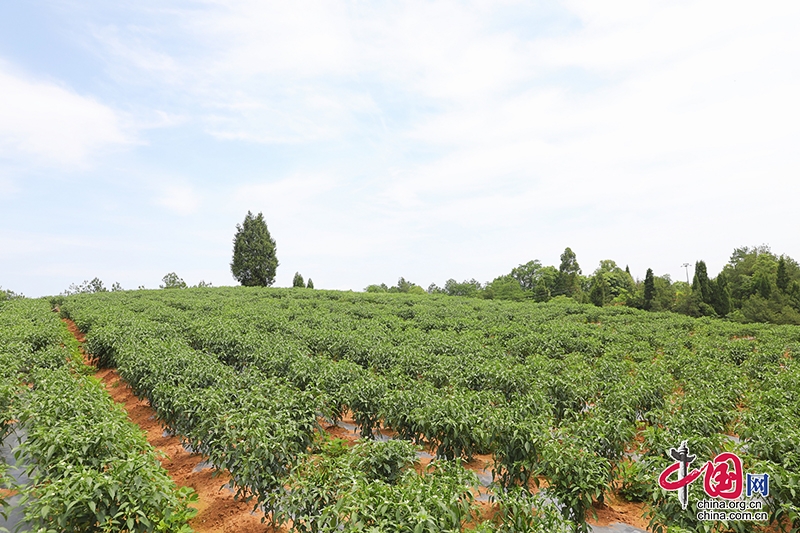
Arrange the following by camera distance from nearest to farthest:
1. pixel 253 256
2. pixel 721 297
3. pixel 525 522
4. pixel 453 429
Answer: pixel 525 522 → pixel 453 429 → pixel 721 297 → pixel 253 256

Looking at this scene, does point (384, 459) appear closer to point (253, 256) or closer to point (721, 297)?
point (721, 297)

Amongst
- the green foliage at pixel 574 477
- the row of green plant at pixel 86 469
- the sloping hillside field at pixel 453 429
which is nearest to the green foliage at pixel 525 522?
the sloping hillside field at pixel 453 429

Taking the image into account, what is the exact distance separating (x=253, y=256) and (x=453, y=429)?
5040cm

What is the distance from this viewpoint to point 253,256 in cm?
5288

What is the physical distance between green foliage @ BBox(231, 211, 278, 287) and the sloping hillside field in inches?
1540

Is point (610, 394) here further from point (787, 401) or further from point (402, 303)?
point (402, 303)

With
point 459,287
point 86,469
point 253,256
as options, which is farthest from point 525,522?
point 459,287

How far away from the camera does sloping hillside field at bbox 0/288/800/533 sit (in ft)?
15.0

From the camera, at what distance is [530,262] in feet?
314

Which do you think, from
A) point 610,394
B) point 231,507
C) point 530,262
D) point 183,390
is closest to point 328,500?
point 231,507

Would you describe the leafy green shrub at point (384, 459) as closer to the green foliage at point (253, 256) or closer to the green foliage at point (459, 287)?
the green foliage at point (253, 256)

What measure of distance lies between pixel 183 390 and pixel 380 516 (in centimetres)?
494

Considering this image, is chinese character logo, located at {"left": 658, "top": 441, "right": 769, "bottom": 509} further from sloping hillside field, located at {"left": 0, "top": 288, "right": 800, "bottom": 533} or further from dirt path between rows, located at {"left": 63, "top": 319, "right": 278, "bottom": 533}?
dirt path between rows, located at {"left": 63, "top": 319, "right": 278, "bottom": 533}

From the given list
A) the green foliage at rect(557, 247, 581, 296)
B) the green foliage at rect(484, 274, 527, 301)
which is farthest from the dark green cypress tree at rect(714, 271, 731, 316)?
the green foliage at rect(484, 274, 527, 301)
